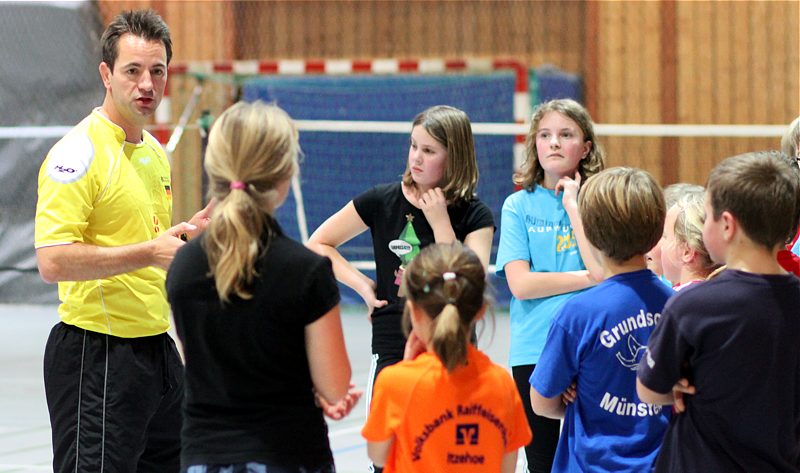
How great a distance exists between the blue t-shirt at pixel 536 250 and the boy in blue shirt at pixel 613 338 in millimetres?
834

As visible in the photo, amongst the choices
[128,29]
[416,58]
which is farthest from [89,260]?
[416,58]

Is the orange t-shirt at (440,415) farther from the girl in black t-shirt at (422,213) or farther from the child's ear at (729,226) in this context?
the girl in black t-shirt at (422,213)

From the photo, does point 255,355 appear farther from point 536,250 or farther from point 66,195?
point 536,250

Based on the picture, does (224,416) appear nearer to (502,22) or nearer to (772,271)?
(772,271)

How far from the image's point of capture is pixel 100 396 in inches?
122

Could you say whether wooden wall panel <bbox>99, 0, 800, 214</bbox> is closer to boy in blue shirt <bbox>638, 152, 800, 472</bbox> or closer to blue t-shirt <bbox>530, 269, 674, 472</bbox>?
blue t-shirt <bbox>530, 269, 674, 472</bbox>

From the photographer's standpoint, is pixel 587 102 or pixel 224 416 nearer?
pixel 224 416

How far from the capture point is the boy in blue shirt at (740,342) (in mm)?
2260

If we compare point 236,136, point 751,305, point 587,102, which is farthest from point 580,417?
point 587,102

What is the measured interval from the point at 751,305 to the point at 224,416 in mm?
1160

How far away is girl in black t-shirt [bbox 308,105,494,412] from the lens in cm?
333

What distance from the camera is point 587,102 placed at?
470 inches

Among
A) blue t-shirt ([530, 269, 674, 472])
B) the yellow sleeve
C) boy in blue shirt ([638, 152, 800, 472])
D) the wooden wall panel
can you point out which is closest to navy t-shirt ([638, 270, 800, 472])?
boy in blue shirt ([638, 152, 800, 472])

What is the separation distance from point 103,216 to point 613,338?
1.56 metres
